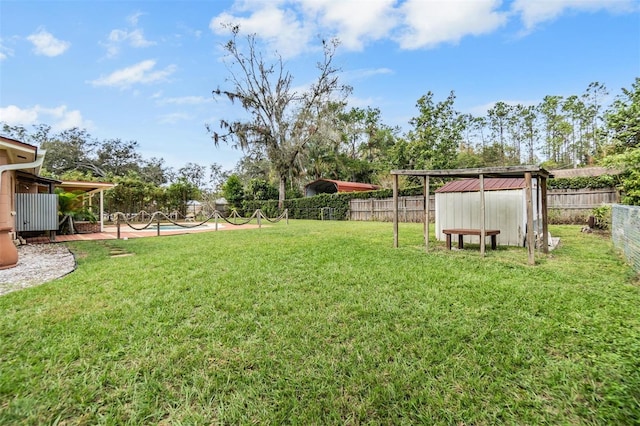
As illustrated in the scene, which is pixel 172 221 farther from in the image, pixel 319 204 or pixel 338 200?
pixel 319 204

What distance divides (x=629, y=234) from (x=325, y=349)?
5.74 metres

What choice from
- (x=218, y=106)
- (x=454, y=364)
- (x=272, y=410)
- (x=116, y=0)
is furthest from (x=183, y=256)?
(x=218, y=106)

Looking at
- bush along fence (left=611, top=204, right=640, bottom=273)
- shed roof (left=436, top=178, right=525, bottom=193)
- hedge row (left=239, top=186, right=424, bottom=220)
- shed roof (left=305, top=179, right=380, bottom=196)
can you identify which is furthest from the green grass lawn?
shed roof (left=305, top=179, right=380, bottom=196)

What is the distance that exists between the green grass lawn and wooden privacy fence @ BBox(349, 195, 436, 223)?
1203 centimetres

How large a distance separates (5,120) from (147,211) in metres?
19.6

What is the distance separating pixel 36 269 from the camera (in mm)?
5145

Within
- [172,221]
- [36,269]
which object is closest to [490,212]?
[36,269]

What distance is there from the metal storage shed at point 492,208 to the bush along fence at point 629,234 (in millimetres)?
1359

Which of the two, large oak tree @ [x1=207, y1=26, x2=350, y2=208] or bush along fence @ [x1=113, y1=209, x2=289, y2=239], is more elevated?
large oak tree @ [x1=207, y1=26, x2=350, y2=208]

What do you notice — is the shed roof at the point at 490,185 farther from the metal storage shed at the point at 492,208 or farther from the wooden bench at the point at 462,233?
the wooden bench at the point at 462,233

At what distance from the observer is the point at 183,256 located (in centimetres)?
592

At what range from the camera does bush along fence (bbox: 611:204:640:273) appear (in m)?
4.34

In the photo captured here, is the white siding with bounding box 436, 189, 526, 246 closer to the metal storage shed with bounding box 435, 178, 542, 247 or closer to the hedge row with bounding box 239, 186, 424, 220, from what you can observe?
the metal storage shed with bounding box 435, 178, 542, 247

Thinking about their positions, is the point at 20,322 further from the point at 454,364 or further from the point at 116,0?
the point at 116,0
